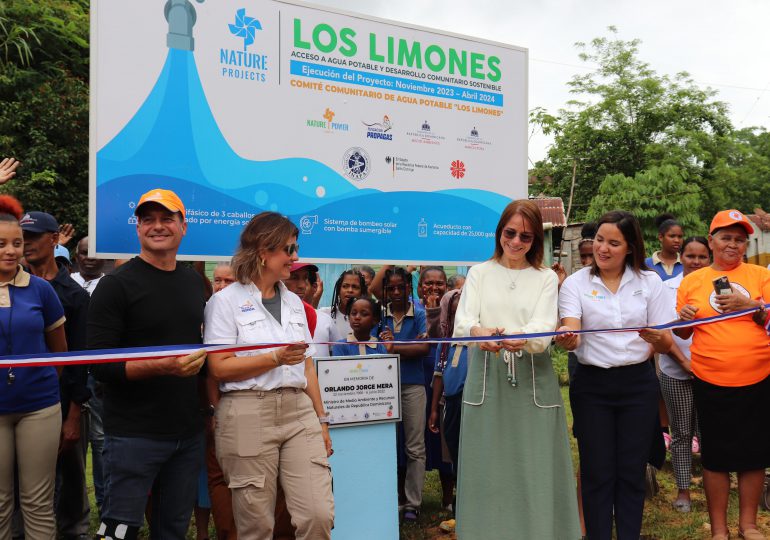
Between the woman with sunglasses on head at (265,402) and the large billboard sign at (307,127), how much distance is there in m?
0.99

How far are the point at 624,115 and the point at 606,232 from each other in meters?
25.8

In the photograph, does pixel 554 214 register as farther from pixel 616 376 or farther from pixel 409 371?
pixel 616 376

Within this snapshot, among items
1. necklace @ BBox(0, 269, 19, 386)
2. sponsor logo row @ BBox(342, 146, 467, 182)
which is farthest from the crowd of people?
sponsor logo row @ BBox(342, 146, 467, 182)

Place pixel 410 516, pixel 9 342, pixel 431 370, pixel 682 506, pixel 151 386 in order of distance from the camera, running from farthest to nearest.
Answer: pixel 431 370, pixel 682 506, pixel 410 516, pixel 9 342, pixel 151 386

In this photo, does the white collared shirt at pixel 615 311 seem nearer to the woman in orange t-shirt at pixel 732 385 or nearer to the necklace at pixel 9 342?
the woman in orange t-shirt at pixel 732 385

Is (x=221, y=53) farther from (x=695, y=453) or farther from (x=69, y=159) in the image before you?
(x=69, y=159)

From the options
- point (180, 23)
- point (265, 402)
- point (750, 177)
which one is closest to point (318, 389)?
point (265, 402)

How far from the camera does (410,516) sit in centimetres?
545

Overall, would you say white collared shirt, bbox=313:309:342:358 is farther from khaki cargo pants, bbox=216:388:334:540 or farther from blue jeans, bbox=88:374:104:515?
khaki cargo pants, bbox=216:388:334:540

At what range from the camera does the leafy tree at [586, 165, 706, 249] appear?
71.7 ft

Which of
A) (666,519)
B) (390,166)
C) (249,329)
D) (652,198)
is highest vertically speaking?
(652,198)

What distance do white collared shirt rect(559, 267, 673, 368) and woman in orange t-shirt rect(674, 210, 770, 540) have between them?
15.4 inches

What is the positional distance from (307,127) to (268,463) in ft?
7.84

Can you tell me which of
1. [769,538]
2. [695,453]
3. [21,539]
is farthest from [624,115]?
[21,539]
